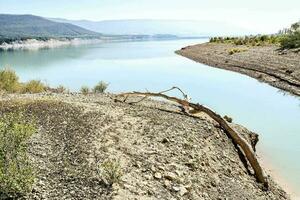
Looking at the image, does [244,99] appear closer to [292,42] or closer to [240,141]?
[240,141]

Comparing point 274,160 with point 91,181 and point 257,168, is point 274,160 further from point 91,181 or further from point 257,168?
point 91,181

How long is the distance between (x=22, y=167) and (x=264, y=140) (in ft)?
38.0

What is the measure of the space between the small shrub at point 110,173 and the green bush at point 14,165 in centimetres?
144

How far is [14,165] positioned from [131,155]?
3464 mm

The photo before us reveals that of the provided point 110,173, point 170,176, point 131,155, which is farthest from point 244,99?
point 110,173

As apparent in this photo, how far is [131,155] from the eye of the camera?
1198cm

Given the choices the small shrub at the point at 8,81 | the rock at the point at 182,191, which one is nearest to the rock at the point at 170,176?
the rock at the point at 182,191

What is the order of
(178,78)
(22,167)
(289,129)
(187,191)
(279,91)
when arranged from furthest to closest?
(178,78)
(279,91)
(289,129)
(187,191)
(22,167)

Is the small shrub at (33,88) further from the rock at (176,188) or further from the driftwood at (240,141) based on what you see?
the rock at (176,188)

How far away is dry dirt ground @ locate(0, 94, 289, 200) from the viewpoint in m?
9.93

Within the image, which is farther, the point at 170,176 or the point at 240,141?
the point at 240,141

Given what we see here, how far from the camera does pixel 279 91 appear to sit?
108 feet

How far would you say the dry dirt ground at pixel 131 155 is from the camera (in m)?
9.93

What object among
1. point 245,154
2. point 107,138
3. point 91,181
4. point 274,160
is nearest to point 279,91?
point 274,160
